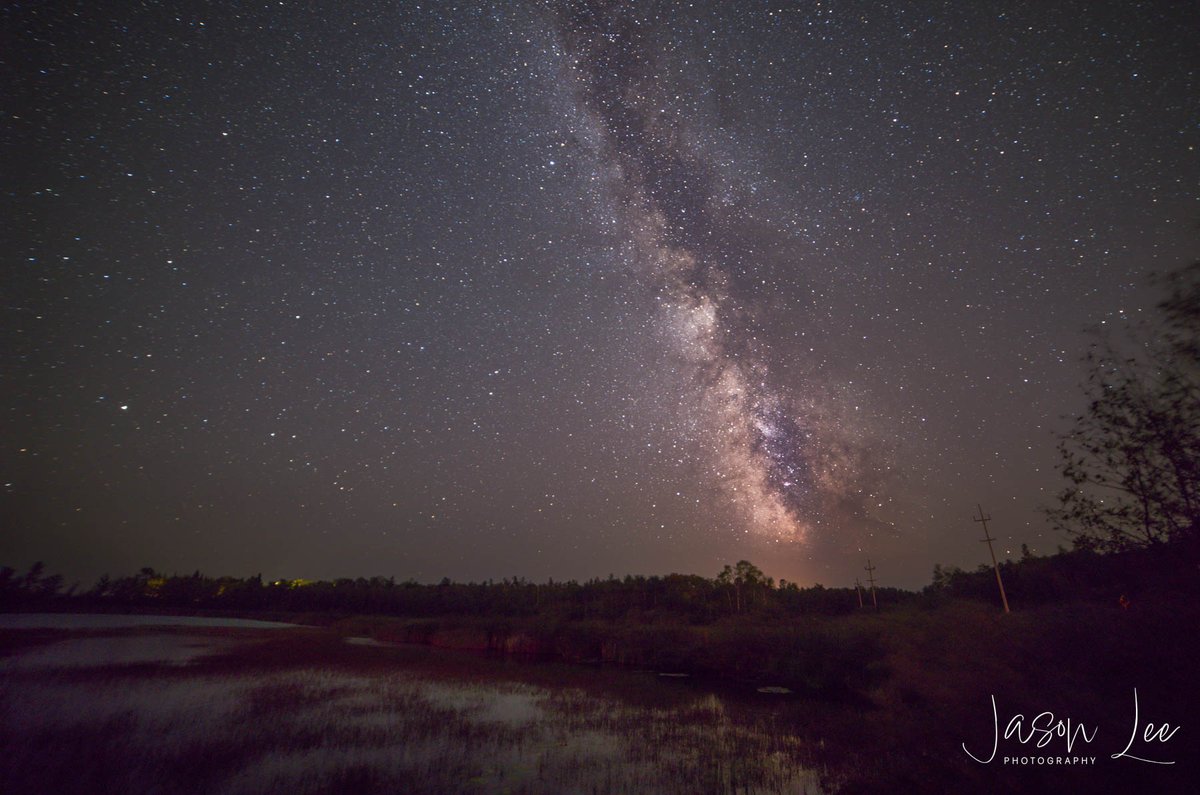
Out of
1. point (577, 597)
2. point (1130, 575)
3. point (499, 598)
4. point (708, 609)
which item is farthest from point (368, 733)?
point (499, 598)

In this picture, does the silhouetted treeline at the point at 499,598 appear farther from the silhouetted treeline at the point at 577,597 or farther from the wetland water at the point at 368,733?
the wetland water at the point at 368,733

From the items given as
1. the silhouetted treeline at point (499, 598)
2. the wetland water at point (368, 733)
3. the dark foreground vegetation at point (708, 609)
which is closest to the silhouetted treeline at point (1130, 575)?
the dark foreground vegetation at point (708, 609)

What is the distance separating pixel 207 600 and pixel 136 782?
147 metres

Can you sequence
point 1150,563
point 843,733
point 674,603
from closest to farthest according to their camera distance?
point 1150,563, point 843,733, point 674,603

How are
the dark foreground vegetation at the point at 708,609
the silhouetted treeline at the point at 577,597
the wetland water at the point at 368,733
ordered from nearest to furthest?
the wetland water at the point at 368,733 → the dark foreground vegetation at the point at 708,609 → the silhouetted treeline at the point at 577,597

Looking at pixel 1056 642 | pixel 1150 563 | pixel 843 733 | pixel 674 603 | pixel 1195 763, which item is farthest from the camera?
pixel 674 603

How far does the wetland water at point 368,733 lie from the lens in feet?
34.8

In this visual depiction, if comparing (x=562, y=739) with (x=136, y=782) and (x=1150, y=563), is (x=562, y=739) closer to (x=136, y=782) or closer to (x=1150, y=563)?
(x=136, y=782)

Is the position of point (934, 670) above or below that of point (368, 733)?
above

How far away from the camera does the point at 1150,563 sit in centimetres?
854

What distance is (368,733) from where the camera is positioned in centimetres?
1438

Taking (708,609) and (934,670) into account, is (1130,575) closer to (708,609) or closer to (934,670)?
(934,670)

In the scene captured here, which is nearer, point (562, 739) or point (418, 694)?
point (562, 739)

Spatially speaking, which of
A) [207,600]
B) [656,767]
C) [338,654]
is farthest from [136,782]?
[207,600]
